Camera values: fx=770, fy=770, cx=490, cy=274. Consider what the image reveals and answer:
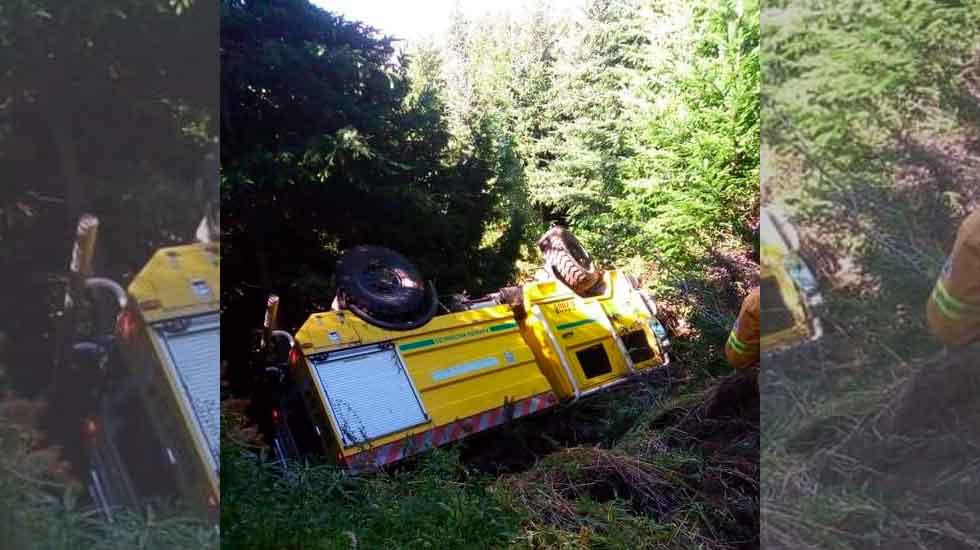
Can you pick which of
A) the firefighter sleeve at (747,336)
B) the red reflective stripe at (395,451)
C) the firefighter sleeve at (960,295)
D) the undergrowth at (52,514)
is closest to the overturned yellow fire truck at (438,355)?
the red reflective stripe at (395,451)

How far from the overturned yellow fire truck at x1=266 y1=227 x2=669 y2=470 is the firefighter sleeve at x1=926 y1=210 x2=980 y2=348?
339 centimetres

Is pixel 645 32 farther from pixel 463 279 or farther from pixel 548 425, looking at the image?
pixel 548 425

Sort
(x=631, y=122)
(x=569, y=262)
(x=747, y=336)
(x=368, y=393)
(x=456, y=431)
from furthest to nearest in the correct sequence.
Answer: (x=631, y=122) → (x=569, y=262) → (x=456, y=431) → (x=368, y=393) → (x=747, y=336)

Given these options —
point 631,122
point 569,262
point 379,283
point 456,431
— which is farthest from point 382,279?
point 631,122

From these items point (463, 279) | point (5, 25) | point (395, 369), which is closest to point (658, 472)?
point (395, 369)

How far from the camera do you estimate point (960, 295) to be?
1649mm

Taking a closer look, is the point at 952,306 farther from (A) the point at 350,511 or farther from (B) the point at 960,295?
(A) the point at 350,511

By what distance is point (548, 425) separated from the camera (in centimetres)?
606

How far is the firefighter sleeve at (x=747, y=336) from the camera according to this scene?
3.22 m

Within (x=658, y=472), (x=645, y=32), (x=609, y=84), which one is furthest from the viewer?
(x=609, y=84)

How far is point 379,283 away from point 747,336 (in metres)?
3.19

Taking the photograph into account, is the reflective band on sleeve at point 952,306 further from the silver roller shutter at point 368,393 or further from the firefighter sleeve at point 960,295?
the silver roller shutter at point 368,393

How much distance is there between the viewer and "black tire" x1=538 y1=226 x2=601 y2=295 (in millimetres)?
7020

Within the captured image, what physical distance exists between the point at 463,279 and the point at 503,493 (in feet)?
17.8
